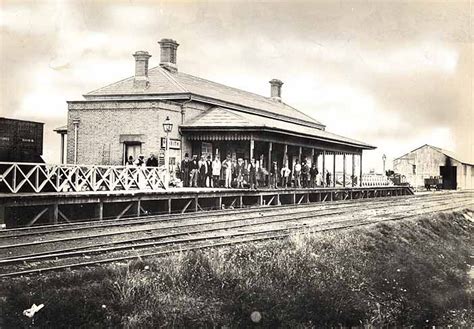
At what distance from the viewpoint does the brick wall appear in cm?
2308

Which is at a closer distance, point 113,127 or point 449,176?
point 113,127

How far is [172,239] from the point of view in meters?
12.5

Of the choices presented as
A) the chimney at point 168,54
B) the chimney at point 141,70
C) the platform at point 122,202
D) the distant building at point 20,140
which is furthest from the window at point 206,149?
the distant building at point 20,140

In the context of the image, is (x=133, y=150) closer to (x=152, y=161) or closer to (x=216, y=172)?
(x=152, y=161)

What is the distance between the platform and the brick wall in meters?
3.78

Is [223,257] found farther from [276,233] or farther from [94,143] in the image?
[94,143]

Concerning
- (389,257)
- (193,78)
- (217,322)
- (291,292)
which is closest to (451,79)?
(389,257)

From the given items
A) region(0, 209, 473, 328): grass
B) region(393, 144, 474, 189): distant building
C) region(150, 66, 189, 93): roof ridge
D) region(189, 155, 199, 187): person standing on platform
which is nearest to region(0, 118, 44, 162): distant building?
region(189, 155, 199, 187): person standing on platform

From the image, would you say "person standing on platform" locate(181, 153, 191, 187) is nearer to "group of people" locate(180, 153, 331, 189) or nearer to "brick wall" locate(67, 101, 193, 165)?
"group of people" locate(180, 153, 331, 189)

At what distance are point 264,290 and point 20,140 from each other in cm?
1009

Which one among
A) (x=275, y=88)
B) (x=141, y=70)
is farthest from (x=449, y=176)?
(x=141, y=70)

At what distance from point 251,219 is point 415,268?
5.54 metres

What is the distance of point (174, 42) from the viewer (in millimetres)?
30031

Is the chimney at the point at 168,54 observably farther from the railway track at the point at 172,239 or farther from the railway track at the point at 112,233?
the railway track at the point at 112,233
